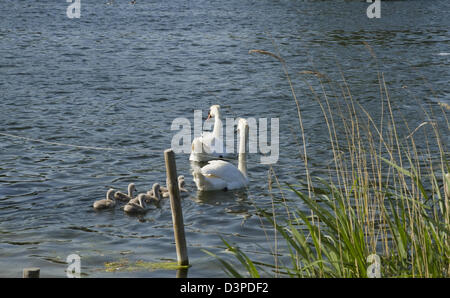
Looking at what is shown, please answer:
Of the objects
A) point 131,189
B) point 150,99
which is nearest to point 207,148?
point 131,189

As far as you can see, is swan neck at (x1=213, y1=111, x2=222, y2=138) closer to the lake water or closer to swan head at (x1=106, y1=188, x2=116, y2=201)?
the lake water

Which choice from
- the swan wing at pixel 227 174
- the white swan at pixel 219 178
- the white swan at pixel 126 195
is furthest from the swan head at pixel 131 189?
the swan wing at pixel 227 174

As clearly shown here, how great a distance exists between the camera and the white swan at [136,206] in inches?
406

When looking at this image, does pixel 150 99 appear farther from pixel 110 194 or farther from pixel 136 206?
pixel 136 206

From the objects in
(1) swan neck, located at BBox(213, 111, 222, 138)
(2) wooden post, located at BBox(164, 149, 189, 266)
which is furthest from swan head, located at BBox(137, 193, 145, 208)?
(1) swan neck, located at BBox(213, 111, 222, 138)

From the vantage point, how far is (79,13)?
3572cm

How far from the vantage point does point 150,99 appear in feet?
60.0

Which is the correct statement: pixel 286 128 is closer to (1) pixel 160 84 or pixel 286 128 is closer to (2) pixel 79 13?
(1) pixel 160 84

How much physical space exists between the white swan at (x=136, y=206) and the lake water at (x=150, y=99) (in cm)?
12

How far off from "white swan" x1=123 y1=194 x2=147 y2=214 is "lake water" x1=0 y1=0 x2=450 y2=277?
0.12 m

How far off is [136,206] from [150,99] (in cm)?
823

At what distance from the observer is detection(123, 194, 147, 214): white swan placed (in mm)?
10320

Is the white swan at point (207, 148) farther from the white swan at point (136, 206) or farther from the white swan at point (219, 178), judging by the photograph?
the white swan at point (136, 206)

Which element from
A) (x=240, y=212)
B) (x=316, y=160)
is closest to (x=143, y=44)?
(x=316, y=160)
